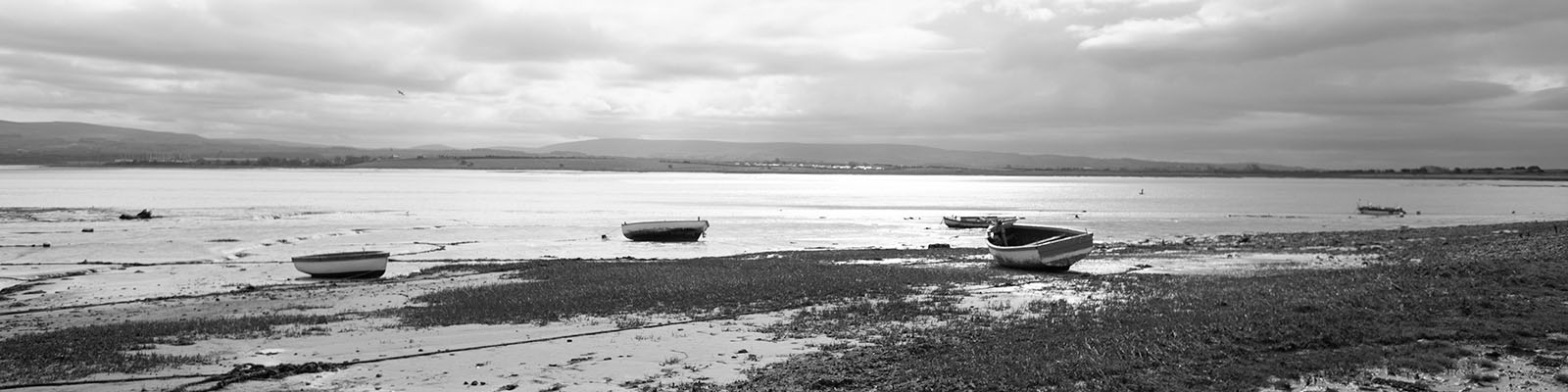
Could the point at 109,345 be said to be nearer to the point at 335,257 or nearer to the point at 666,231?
the point at 335,257

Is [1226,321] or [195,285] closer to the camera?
[1226,321]

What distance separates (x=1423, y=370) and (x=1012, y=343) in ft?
16.1

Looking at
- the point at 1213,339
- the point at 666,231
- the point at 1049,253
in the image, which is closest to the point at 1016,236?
the point at 1049,253

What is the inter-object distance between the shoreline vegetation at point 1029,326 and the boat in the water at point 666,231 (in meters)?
27.7

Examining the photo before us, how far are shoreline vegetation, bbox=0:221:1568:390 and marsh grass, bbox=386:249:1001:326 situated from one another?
0.10 metres

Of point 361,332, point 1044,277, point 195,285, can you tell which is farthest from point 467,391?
point 195,285

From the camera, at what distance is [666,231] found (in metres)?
56.2

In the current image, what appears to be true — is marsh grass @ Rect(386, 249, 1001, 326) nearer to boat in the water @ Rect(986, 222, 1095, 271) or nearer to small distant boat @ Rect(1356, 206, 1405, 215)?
boat in the water @ Rect(986, 222, 1095, 271)

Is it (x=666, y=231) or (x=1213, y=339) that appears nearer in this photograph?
(x=1213, y=339)

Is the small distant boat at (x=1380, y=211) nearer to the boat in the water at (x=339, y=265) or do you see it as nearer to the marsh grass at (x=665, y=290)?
the marsh grass at (x=665, y=290)

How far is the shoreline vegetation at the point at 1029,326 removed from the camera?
1166cm

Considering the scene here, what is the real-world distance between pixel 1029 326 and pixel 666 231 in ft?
137

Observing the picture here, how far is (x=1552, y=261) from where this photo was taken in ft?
70.9

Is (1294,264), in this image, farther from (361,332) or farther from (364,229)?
(364,229)
